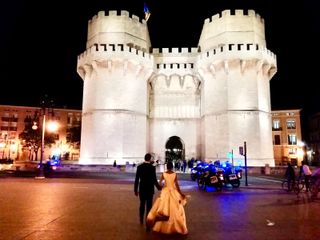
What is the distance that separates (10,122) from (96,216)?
6246 cm

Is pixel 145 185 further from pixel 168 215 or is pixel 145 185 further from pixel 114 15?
pixel 114 15

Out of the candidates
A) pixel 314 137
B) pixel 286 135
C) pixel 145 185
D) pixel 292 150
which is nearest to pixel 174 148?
pixel 286 135

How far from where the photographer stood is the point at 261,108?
32.0 m

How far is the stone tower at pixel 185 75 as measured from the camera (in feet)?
102

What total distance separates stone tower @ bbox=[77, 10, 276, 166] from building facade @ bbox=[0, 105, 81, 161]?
29.6m

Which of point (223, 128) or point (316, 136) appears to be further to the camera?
point (316, 136)

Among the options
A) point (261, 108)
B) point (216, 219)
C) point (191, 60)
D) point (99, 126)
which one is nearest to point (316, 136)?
point (261, 108)

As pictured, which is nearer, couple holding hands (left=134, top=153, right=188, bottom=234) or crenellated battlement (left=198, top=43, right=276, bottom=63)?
couple holding hands (left=134, top=153, right=188, bottom=234)

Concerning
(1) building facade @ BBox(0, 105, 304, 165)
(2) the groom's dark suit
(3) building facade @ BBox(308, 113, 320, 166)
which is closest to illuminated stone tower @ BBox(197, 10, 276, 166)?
(1) building facade @ BBox(0, 105, 304, 165)

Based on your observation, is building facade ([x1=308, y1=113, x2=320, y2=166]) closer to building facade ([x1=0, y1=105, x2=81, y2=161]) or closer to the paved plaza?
building facade ([x1=0, y1=105, x2=81, y2=161])

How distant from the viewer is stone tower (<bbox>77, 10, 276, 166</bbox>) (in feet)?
102

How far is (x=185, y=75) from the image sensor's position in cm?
3659

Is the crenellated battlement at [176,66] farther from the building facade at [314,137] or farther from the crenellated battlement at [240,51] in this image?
the building facade at [314,137]

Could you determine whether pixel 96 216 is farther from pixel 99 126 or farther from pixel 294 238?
pixel 99 126
